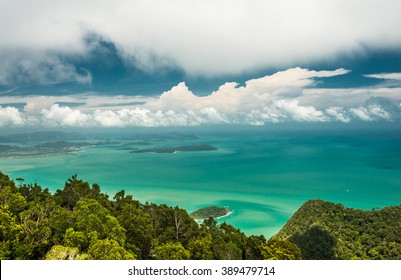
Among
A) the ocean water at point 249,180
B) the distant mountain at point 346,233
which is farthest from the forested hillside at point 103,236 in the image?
the ocean water at point 249,180

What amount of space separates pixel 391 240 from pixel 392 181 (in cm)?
4499

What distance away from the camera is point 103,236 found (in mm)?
7895

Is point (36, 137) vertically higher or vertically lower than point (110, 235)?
higher

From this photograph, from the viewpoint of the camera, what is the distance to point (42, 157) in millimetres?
93562

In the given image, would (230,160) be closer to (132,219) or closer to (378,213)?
(378,213)

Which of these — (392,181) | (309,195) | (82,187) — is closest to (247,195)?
(309,195)

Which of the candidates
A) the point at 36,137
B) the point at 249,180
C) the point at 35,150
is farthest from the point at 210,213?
the point at 36,137

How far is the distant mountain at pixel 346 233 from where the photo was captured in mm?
17984

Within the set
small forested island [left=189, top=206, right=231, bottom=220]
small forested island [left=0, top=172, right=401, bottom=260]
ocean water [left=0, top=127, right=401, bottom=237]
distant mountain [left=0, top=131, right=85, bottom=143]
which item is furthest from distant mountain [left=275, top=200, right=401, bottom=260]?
distant mountain [left=0, top=131, right=85, bottom=143]

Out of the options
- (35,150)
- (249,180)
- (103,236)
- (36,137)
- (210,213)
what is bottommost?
(249,180)

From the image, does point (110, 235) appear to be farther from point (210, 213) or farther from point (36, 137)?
point (36, 137)

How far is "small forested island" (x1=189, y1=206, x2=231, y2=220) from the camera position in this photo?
35438 mm

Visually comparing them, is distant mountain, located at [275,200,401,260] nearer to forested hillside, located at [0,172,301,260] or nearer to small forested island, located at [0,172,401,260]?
small forested island, located at [0,172,401,260]

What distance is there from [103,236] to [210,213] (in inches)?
1153
